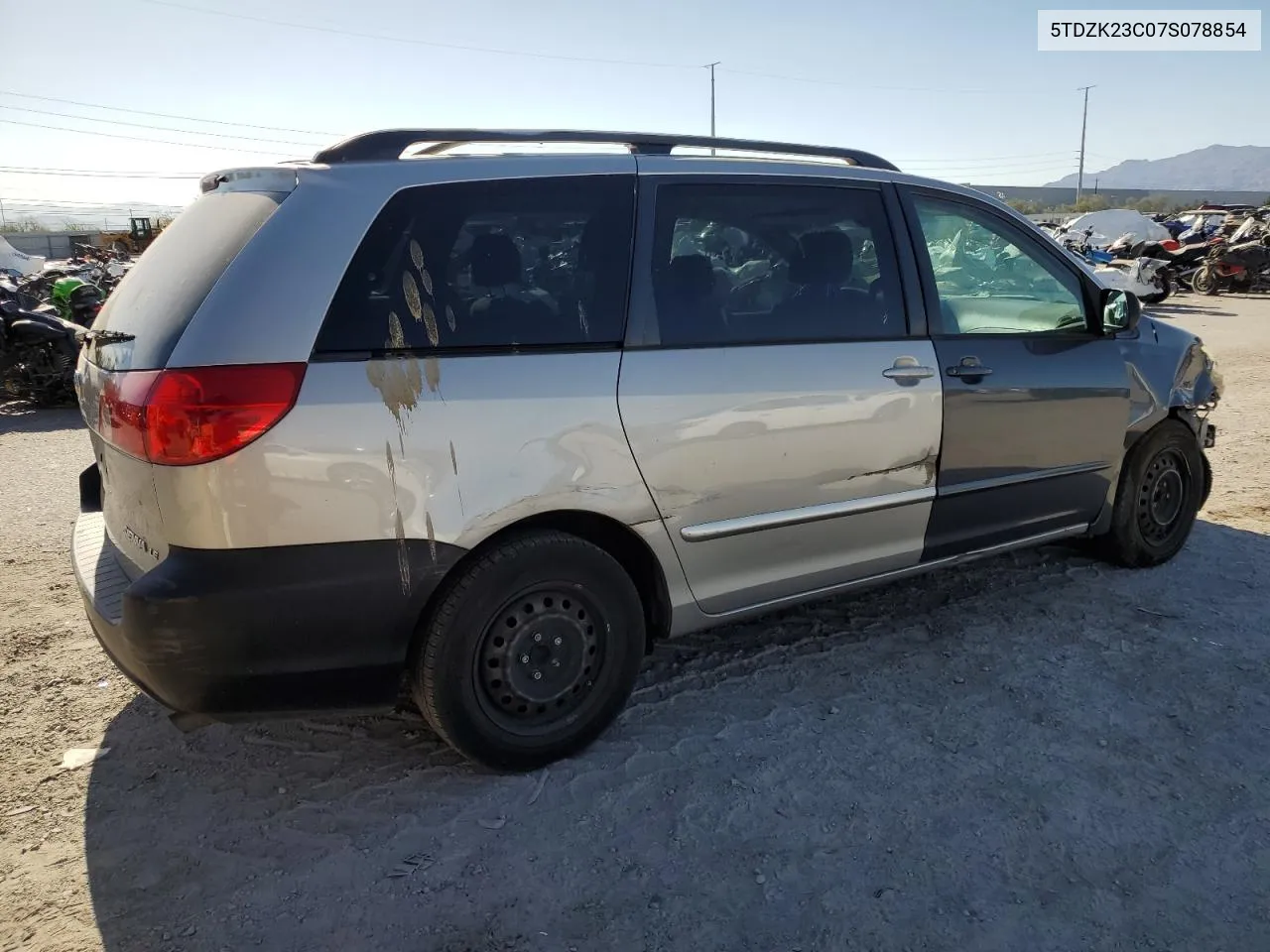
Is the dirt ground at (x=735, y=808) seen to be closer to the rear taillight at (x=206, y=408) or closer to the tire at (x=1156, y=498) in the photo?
the tire at (x=1156, y=498)

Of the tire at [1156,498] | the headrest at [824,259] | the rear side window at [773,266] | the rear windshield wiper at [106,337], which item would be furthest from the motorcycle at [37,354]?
the tire at [1156,498]

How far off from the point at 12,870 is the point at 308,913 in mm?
885

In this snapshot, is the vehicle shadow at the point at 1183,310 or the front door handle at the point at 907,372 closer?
the front door handle at the point at 907,372

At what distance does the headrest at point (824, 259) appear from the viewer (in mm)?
3303

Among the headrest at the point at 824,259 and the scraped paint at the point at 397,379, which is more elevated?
the headrest at the point at 824,259

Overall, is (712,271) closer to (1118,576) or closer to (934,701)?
(934,701)

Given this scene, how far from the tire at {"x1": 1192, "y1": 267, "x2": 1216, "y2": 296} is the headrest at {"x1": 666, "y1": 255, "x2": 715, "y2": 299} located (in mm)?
22909

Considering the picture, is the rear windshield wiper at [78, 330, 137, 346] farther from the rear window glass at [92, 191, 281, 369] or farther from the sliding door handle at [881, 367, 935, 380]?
the sliding door handle at [881, 367, 935, 380]

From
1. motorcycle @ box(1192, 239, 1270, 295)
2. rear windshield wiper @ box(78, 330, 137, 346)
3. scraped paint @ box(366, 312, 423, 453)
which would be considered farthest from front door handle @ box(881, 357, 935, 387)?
motorcycle @ box(1192, 239, 1270, 295)

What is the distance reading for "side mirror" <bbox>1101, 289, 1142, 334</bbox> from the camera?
404 cm

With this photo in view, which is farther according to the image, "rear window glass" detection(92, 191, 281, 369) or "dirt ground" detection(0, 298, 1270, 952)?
"rear window glass" detection(92, 191, 281, 369)

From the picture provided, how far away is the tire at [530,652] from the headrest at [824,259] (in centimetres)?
128

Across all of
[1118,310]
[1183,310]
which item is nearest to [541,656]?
[1118,310]

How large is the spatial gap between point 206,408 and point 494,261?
2.98 feet
